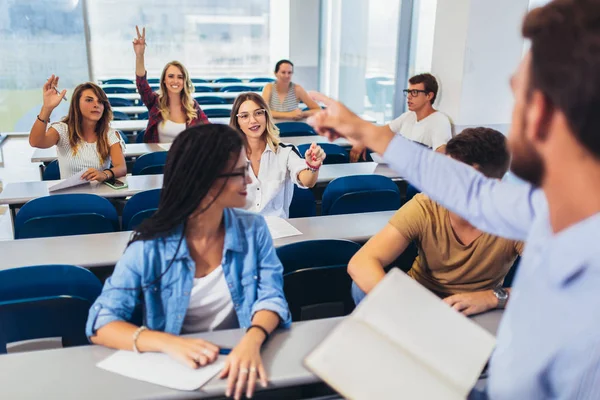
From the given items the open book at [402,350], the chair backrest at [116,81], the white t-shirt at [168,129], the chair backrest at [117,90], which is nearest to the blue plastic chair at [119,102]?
the chair backrest at [117,90]

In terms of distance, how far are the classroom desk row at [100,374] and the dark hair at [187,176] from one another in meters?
0.35

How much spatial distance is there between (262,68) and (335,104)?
1082 cm

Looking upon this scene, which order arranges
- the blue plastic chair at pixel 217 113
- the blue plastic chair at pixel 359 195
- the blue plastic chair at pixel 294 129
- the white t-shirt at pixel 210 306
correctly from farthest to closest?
the blue plastic chair at pixel 217 113 < the blue plastic chair at pixel 294 129 < the blue plastic chair at pixel 359 195 < the white t-shirt at pixel 210 306

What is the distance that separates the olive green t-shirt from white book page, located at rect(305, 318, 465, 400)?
0.98 meters

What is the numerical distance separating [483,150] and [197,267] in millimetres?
1060

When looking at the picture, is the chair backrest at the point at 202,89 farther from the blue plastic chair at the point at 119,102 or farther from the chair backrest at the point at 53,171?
the chair backrest at the point at 53,171

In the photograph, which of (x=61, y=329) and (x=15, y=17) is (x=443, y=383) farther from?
(x=15, y=17)

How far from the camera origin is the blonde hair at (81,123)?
3424 millimetres

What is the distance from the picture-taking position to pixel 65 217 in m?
2.68

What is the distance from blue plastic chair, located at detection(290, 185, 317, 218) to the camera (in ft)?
11.1

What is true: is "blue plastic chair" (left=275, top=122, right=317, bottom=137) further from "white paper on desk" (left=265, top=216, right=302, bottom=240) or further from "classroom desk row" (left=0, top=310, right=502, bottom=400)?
"classroom desk row" (left=0, top=310, right=502, bottom=400)

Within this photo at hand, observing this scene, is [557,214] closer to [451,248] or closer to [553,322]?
[553,322]

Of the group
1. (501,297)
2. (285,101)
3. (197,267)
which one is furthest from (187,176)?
(285,101)

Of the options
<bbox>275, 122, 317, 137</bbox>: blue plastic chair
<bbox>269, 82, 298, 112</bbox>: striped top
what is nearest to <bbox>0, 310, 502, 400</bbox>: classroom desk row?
<bbox>275, 122, 317, 137</bbox>: blue plastic chair
